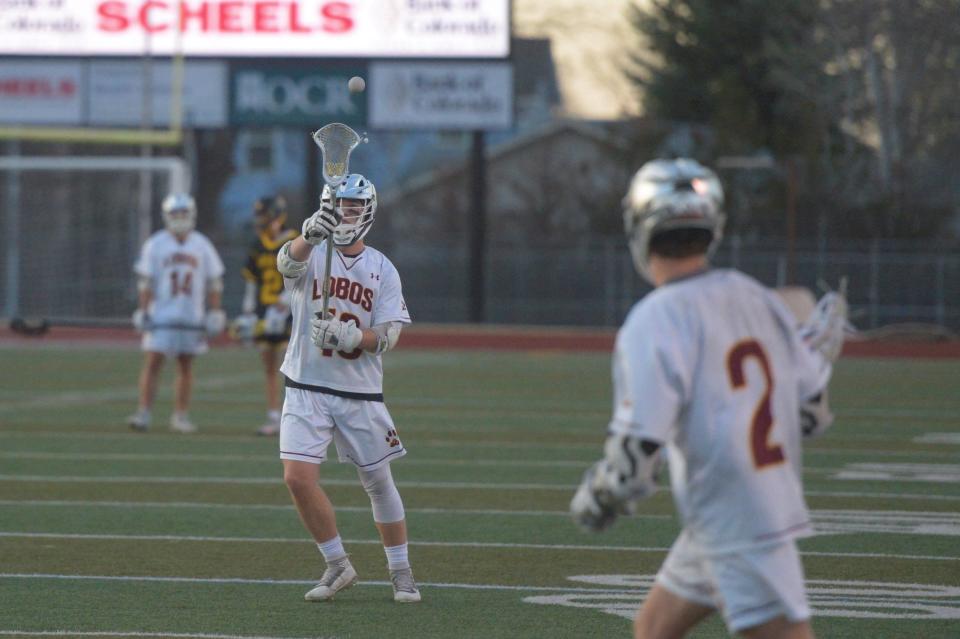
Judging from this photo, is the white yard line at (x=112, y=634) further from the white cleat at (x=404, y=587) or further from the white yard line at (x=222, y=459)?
the white yard line at (x=222, y=459)

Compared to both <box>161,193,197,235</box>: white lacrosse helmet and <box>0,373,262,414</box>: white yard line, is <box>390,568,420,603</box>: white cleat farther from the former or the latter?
<box>0,373,262,414</box>: white yard line

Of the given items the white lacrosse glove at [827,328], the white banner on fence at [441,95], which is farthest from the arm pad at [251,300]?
the white banner on fence at [441,95]

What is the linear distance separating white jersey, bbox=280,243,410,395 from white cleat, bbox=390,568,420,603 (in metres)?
0.75

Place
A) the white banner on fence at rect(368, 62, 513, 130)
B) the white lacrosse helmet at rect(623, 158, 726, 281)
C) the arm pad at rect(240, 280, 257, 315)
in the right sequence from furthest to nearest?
the white banner on fence at rect(368, 62, 513, 130) < the arm pad at rect(240, 280, 257, 315) < the white lacrosse helmet at rect(623, 158, 726, 281)

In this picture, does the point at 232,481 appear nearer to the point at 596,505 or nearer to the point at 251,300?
the point at 251,300

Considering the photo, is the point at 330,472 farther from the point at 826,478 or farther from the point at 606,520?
the point at 606,520

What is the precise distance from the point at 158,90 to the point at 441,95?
16.9ft

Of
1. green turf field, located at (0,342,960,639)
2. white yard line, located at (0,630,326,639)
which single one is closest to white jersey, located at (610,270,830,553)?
green turf field, located at (0,342,960,639)

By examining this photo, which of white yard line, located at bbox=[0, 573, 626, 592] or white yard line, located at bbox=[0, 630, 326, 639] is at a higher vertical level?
white yard line, located at bbox=[0, 630, 326, 639]

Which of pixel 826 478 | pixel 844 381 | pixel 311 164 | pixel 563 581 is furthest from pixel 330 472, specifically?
pixel 311 164

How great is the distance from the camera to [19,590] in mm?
7395

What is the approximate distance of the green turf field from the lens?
6898 millimetres

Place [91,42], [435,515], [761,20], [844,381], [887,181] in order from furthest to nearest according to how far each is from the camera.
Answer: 1. [761,20]
2. [887,181]
3. [91,42]
4. [844,381]
5. [435,515]

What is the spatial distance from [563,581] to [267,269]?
23.8ft
